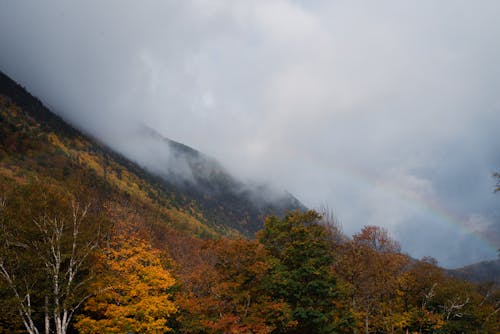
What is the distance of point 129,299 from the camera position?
24.9m

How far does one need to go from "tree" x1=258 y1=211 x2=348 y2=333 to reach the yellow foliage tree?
9500 mm

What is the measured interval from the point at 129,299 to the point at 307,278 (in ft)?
52.1

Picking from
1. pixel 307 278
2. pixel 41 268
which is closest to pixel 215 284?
pixel 307 278

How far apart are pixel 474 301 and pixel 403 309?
34.3 feet

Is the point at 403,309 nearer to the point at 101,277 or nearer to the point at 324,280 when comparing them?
the point at 324,280

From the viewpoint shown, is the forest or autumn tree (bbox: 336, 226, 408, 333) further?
autumn tree (bbox: 336, 226, 408, 333)

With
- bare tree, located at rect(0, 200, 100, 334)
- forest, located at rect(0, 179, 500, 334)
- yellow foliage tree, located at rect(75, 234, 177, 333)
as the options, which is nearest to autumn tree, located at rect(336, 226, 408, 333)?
forest, located at rect(0, 179, 500, 334)

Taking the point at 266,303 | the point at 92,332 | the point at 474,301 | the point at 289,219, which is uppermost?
the point at 474,301

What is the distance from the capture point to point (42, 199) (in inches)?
1330

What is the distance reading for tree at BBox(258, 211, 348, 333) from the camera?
88.1 ft

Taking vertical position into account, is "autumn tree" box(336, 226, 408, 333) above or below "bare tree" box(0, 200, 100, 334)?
above

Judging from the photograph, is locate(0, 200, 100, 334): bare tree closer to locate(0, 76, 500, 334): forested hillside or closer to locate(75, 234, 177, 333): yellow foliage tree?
locate(0, 76, 500, 334): forested hillside

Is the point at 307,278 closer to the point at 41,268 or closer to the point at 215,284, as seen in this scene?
the point at 215,284

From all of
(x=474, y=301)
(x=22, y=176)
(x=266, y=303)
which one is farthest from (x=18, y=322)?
(x=22, y=176)
